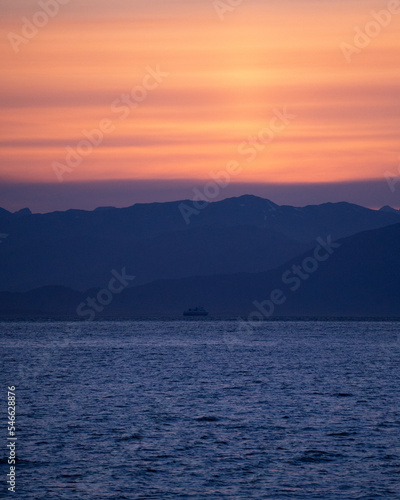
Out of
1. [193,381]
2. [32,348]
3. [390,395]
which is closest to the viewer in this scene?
[390,395]

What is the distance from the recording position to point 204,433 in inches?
1876

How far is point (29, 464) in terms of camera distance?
38.9 meters

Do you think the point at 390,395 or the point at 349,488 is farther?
the point at 390,395

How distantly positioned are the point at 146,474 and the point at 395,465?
12.0 metres

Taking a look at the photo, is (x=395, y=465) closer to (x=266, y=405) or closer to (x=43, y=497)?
(x=43, y=497)

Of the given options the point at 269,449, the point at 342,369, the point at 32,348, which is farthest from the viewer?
the point at 32,348

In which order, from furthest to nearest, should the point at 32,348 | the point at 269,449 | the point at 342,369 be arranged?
the point at 32,348, the point at 342,369, the point at 269,449

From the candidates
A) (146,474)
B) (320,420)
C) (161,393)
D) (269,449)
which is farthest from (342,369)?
(146,474)

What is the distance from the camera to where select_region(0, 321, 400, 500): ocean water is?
117 feet

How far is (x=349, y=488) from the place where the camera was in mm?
35312

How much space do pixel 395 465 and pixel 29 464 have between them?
1752 cm

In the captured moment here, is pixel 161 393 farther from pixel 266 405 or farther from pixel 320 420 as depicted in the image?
pixel 320 420

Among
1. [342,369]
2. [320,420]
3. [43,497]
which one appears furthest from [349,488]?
[342,369]

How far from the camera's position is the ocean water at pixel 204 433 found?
35.6 metres
